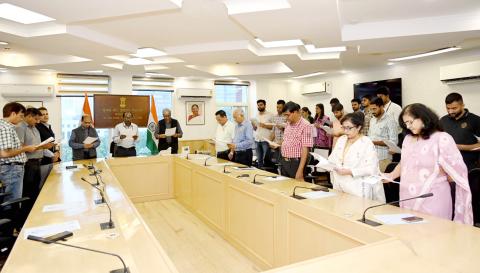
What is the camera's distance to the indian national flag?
22.1 feet

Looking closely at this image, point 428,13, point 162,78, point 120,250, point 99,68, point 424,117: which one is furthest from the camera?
point 162,78

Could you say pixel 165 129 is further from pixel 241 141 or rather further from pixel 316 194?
pixel 316 194

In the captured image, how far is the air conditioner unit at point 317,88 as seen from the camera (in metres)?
7.69

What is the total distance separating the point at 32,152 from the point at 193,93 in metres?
4.37

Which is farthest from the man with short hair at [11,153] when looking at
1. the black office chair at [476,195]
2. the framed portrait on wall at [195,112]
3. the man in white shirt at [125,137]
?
the framed portrait on wall at [195,112]

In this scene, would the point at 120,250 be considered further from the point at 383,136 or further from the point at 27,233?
the point at 383,136

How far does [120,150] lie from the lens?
5582mm

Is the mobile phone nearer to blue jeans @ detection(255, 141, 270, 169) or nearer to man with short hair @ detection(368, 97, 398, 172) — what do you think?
man with short hair @ detection(368, 97, 398, 172)

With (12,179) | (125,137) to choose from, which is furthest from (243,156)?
(12,179)

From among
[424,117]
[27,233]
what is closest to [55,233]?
[27,233]

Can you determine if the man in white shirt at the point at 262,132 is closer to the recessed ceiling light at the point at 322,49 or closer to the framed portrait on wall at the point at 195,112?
the recessed ceiling light at the point at 322,49

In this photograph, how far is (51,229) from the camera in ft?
6.01

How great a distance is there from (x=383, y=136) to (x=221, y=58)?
2836 mm

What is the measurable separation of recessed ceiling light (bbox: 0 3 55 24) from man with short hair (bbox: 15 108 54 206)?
102 centimetres
